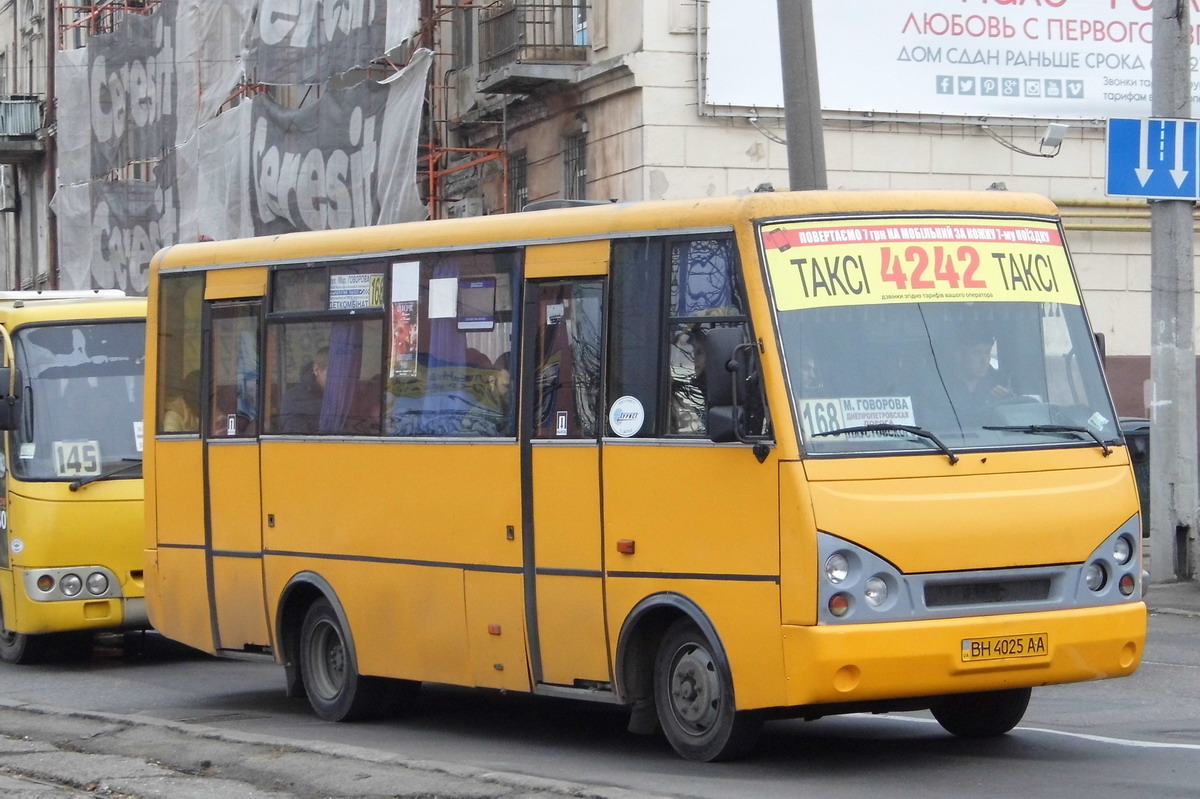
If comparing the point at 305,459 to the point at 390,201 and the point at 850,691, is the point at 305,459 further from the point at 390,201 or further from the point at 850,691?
the point at 390,201

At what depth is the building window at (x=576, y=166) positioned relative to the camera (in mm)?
24859

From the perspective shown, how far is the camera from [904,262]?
28.8ft

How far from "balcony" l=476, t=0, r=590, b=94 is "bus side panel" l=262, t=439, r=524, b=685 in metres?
13.3

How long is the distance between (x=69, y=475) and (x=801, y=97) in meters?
5.93

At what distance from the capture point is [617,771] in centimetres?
881


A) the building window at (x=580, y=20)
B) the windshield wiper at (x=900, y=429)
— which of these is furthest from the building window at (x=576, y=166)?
the windshield wiper at (x=900, y=429)

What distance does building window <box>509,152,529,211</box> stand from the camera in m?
26.9

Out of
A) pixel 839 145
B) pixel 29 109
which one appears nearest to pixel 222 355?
pixel 839 145

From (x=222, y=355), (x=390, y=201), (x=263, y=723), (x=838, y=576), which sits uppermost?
(x=390, y=201)

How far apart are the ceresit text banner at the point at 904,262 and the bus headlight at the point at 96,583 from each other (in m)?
7.79

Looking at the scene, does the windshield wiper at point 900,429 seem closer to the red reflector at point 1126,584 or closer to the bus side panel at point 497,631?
the red reflector at point 1126,584

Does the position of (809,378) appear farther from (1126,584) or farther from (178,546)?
(178,546)

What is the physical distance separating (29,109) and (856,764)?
140 ft

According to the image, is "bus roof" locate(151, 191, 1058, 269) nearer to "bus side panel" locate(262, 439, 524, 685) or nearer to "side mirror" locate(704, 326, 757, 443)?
"side mirror" locate(704, 326, 757, 443)
